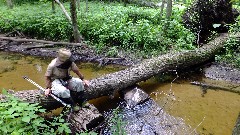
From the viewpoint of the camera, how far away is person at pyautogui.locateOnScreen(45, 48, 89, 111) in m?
5.60

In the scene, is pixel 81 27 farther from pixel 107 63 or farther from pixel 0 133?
pixel 0 133

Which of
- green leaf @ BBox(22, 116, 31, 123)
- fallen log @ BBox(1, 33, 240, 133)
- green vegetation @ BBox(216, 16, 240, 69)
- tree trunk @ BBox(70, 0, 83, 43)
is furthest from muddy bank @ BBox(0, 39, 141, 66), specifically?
green leaf @ BBox(22, 116, 31, 123)

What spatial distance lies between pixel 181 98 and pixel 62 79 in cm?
381

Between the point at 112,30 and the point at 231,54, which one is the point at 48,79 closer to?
the point at 112,30

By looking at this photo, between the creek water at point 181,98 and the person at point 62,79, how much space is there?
4.83 ft

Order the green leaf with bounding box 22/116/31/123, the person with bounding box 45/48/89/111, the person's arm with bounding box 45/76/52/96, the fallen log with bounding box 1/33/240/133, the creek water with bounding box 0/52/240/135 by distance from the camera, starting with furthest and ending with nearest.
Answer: the creek water with bounding box 0/52/240/135
the fallen log with bounding box 1/33/240/133
the person's arm with bounding box 45/76/52/96
the person with bounding box 45/48/89/111
the green leaf with bounding box 22/116/31/123

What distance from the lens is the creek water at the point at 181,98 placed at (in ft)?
22.0

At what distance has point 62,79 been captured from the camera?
5922mm

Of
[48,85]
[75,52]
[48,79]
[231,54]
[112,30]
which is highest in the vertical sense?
[48,79]

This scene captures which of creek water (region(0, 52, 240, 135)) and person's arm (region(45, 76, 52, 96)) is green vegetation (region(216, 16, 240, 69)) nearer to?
creek water (region(0, 52, 240, 135))

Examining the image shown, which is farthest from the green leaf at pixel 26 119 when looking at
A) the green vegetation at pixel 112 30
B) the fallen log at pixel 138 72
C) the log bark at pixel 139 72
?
the green vegetation at pixel 112 30

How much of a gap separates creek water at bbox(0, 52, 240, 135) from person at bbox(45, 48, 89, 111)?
1.47 meters

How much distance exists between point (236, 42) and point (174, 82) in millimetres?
3884

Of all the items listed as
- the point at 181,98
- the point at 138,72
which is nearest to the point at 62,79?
the point at 138,72
